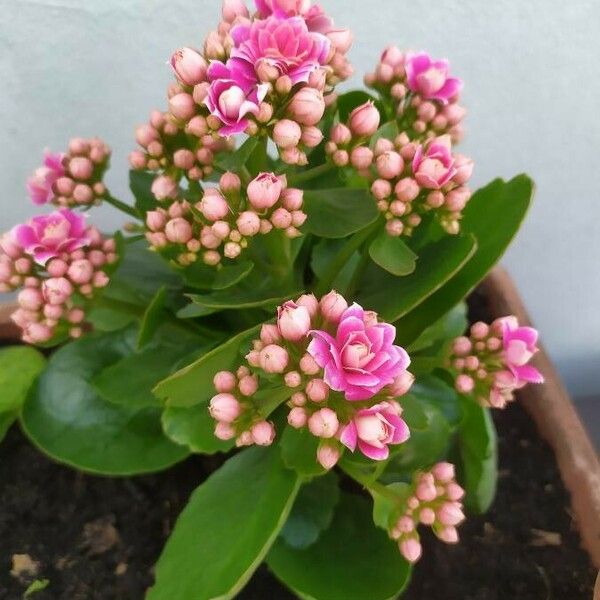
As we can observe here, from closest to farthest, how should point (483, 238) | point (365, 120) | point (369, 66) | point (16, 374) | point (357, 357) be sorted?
point (357, 357), point (365, 120), point (483, 238), point (16, 374), point (369, 66)

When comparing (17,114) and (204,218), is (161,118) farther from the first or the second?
(17,114)

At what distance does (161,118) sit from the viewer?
2.10ft

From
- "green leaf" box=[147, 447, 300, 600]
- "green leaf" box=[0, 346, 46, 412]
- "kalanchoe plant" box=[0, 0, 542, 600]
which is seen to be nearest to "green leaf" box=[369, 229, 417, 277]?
"kalanchoe plant" box=[0, 0, 542, 600]

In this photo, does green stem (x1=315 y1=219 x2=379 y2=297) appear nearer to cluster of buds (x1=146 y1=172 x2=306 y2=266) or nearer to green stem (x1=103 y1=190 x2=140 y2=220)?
cluster of buds (x1=146 y1=172 x2=306 y2=266)

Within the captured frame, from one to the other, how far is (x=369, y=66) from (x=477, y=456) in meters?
0.53

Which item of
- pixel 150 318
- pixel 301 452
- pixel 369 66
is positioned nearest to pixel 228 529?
pixel 301 452

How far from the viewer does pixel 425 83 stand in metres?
0.66

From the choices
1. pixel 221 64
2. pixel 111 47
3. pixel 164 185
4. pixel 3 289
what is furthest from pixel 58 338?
pixel 111 47

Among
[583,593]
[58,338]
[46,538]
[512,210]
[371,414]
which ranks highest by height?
[512,210]

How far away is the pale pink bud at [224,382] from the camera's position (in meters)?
0.56

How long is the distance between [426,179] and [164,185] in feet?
0.75

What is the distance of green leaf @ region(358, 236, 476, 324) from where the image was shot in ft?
1.97

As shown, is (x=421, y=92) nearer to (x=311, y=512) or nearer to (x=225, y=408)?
(x=225, y=408)

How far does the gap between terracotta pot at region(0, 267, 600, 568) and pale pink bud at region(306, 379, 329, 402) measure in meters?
0.50
